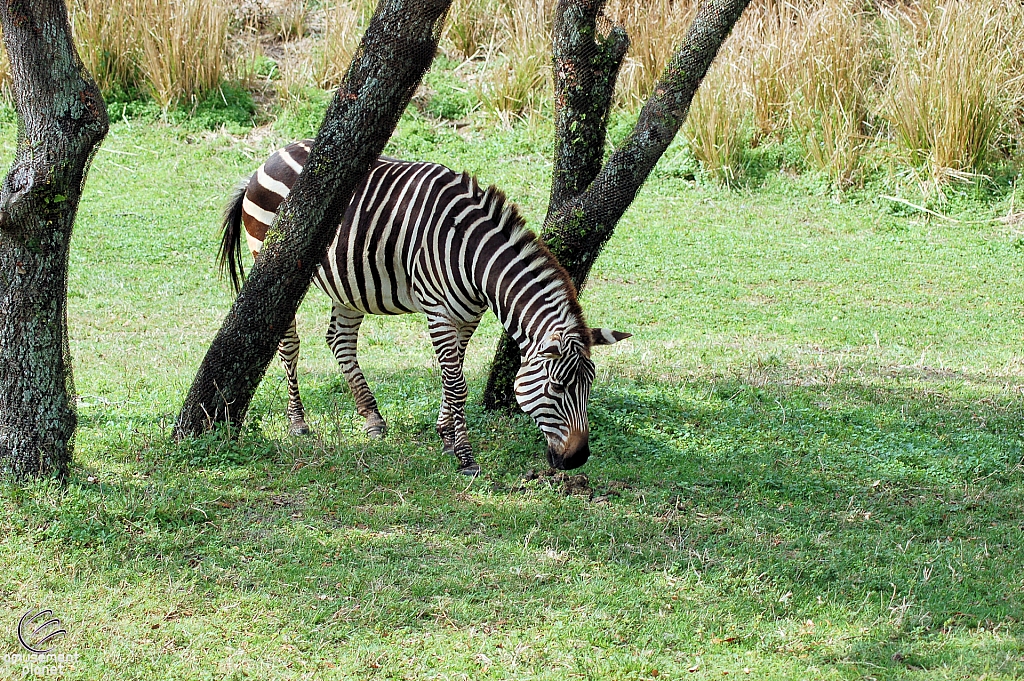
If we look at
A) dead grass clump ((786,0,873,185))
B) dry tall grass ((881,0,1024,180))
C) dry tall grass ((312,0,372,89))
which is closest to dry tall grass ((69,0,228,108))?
dry tall grass ((312,0,372,89))

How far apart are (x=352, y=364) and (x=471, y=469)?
1.38 metres

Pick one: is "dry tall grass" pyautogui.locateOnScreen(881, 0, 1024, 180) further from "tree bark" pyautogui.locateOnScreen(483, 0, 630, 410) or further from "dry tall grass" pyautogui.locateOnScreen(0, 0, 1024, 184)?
"tree bark" pyautogui.locateOnScreen(483, 0, 630, 410)

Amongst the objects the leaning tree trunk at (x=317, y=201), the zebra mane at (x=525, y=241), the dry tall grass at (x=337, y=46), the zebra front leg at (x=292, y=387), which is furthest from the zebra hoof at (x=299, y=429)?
the dry tall grass at (x=337, y=46)

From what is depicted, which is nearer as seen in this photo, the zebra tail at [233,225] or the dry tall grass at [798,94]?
the zebra tail at [233,225]

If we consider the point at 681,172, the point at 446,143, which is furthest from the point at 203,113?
the point at 681,172

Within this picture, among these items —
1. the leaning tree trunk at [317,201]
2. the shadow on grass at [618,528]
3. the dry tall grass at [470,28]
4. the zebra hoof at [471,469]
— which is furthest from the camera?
the dry tall grass at [470,28]

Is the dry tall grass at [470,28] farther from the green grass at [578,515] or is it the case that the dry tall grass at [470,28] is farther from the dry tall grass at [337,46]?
the green grass at [578,515]

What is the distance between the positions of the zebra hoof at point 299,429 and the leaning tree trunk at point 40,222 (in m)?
1.56

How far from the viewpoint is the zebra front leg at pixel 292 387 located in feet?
21.2

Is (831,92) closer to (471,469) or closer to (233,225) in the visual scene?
(233,225)

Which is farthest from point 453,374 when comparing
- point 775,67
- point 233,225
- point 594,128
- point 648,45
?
point 648,45

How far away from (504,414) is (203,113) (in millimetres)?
8832

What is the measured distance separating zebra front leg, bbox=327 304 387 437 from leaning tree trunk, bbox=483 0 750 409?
2.50ft

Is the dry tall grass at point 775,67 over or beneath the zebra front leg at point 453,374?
over
